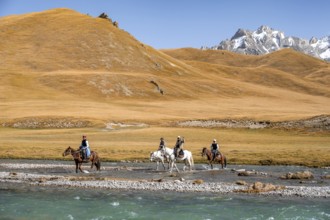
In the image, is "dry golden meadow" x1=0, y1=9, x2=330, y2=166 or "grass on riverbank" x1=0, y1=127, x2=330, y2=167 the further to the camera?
"dry golden meadow" x1=0, y1=9, x2=330, y2=166

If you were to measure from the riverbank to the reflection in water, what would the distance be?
1.54m

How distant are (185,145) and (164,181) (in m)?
26.3

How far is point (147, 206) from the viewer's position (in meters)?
27.4

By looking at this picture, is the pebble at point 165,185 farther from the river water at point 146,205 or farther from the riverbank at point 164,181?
the river water at point 146,205

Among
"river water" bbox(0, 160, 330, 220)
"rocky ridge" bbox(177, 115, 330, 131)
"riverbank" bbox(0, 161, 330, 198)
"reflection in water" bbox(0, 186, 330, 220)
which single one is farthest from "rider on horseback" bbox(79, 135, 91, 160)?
"rocky ridge" bbox(177, 115, 330, 131)

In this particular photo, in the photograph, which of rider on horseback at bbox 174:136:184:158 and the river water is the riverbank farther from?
rider on horseback at bbox 174:136:184:158

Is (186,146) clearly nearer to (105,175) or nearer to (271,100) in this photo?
(105,175)

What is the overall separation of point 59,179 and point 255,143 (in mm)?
35175

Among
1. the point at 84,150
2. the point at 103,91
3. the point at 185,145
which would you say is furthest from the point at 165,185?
the point at 103,91

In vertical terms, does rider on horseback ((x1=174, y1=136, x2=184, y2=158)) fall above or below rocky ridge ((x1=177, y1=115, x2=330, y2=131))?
below

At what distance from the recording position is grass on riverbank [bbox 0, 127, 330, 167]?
1988 inches

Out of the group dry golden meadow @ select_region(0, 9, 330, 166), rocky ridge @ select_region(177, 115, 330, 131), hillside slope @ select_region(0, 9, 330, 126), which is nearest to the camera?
dry golden meadow @ select_region(0, 9, 330, 166)

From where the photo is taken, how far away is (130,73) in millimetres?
Result: 177250

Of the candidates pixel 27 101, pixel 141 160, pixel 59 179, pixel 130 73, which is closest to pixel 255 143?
pixel 141 160
